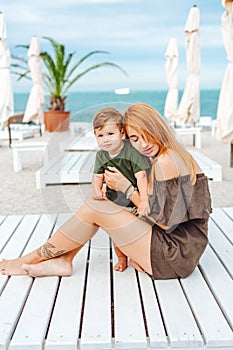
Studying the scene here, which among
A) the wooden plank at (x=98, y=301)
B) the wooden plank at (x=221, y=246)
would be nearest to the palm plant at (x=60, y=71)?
the wooden plank at (x=221, y=246)

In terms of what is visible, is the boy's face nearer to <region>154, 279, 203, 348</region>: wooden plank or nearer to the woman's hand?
the woman's hand

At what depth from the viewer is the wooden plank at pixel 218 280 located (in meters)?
1.88

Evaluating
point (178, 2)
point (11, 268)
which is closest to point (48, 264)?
point (11, 268)

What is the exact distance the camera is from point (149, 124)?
6.29 ft

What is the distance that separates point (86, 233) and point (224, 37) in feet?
14.4

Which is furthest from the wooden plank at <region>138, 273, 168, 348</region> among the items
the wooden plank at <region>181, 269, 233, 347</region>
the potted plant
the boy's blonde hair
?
the potted plant

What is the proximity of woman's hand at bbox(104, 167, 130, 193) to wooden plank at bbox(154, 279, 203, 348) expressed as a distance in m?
0.45

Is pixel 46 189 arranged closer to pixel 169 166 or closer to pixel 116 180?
pixel 116 180

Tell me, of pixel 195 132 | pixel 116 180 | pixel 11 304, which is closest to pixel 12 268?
pixel 11 304

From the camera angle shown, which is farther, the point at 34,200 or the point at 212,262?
the point at 34,200

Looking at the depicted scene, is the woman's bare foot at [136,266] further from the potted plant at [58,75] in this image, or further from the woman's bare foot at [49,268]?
the potted plant at [58,75]

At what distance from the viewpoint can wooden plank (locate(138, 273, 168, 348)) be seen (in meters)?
1.64

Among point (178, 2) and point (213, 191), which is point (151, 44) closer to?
point (178, 2)

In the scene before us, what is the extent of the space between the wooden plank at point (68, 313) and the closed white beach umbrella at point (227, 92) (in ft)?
12.5
